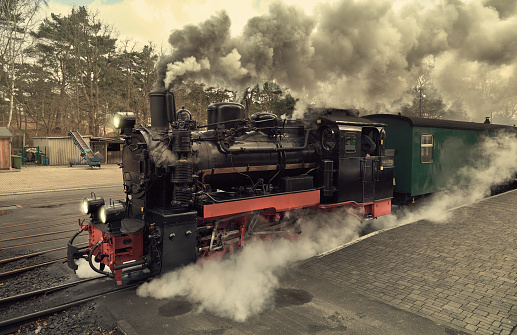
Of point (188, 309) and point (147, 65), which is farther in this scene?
point (147, 65)

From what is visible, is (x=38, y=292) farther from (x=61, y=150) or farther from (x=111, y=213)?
(x=61, y=150)

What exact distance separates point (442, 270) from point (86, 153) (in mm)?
26991

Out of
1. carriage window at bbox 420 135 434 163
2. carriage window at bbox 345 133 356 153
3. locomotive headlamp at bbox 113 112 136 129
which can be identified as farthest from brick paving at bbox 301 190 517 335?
locomotive headlamp at bbox 113 112 136 129

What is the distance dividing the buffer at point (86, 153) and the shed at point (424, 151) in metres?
22.6

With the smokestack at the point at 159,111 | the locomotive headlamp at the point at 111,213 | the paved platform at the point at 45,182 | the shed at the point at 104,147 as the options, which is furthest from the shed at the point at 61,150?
the locomotive headlamp at the point at 111,213

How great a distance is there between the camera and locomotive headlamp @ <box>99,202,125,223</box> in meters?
4.88

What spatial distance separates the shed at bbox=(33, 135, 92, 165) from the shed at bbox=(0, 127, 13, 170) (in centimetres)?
524

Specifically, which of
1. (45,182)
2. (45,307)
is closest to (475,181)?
(45,307)

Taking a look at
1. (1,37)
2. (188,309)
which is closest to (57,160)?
(1,37)

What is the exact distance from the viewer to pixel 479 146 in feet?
43.4

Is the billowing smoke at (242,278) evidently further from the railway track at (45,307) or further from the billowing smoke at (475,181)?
the billowing smoke at (475,181)

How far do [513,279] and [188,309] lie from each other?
204 inches

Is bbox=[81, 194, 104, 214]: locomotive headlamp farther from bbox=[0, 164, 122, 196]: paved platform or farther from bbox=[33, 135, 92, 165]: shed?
bbox=[33, 135, 92, 165]: shed

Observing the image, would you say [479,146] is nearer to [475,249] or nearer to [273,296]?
[475,249]
